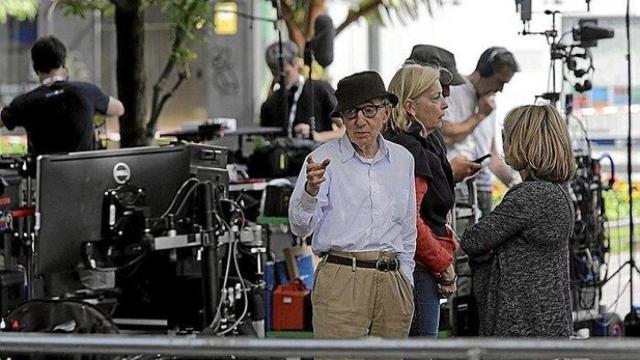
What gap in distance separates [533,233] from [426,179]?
585 mm

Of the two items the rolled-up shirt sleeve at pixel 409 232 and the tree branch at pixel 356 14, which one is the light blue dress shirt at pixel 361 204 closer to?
the rolled-up shirt sleeve at pixel 409 232

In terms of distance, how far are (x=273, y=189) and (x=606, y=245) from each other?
8.87 ft

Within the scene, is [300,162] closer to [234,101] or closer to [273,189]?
[273,189]

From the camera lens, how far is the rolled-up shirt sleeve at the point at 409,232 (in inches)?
230

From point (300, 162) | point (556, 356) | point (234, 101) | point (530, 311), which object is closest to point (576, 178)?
point (300, 162)

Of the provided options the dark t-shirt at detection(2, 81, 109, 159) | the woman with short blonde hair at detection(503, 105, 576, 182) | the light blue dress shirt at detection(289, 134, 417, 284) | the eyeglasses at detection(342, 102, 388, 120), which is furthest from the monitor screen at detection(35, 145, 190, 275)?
the woman with short blonde hair at detection(503, 105, 576, 182)

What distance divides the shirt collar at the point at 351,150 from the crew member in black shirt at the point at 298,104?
3998mm

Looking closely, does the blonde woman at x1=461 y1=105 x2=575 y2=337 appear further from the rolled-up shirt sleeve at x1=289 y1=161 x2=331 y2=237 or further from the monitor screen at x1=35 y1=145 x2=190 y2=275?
the monitor screen at x1=35 y1=145 x2=190 y2=275

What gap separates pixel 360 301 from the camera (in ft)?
18.7

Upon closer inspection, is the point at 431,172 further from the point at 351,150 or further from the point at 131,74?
the point at 131,74

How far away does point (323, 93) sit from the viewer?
10297mm

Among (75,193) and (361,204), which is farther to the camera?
(75,193)

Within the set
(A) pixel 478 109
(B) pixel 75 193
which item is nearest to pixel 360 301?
(B) pixel 75 193

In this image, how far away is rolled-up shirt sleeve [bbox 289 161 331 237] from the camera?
562cm
